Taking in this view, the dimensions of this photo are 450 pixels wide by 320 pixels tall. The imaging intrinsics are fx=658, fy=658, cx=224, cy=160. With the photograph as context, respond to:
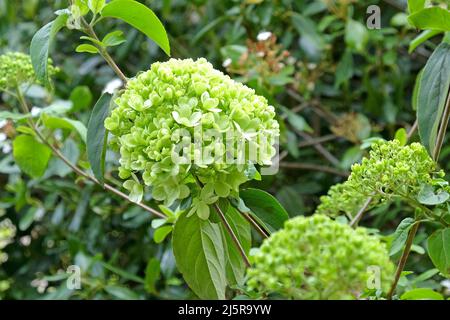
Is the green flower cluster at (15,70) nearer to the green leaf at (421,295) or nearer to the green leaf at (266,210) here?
the green leaf at (266,210)

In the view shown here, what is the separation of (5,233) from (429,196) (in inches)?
53.0

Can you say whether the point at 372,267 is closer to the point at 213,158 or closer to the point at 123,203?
the point at 213,158

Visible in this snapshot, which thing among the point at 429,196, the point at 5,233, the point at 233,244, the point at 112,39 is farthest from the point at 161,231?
the point at 5,233

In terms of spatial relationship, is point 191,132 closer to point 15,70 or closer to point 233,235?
point 233,235

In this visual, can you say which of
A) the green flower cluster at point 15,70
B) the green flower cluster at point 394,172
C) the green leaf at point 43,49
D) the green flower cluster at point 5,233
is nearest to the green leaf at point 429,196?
the green flower cluster at point 394,172

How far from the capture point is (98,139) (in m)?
0.73

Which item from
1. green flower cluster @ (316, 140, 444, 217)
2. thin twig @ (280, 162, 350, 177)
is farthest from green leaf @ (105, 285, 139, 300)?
green flower cluster @ (316, 140, 444, 217)

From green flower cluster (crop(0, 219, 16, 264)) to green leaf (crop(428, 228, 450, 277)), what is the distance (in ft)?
4.16

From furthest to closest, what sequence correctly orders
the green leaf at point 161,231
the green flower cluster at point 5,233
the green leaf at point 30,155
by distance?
the green flower cluster at point 5,233, the green leaf at point 30,155, the green leaf at point 161,231

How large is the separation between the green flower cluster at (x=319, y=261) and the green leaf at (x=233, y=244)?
26 centimetres

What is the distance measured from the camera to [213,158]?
0.59 metres

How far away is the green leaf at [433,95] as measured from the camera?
70cm
